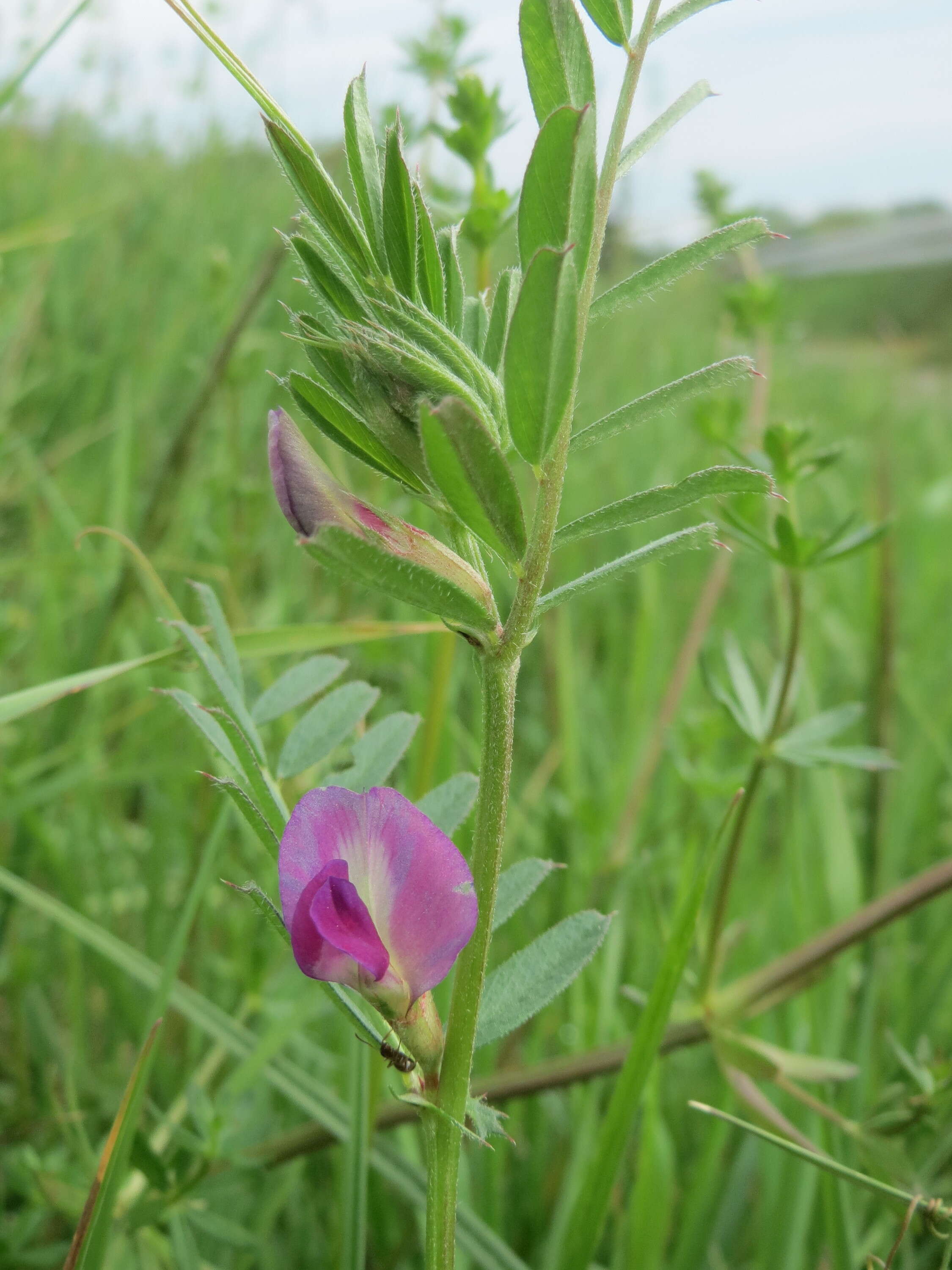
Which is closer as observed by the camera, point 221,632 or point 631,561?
point 631,561

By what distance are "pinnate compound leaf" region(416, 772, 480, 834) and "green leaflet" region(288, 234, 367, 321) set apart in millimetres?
190

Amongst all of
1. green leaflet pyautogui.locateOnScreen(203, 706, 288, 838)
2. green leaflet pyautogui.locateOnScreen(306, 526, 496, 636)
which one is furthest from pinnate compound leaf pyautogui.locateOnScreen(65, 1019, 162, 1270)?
green leaflet pyautogui.locateOnScreen(306, 526, 496, 636)

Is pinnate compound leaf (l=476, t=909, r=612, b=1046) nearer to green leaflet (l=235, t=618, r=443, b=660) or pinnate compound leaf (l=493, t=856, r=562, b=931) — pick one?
pinnate compound leaf (l=493, t=856, r=562, b=931)

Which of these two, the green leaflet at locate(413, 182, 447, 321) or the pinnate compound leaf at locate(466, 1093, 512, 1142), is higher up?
the green leaflet at locate(413, 182, 447, 321)

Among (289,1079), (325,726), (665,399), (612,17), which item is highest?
(612,17)

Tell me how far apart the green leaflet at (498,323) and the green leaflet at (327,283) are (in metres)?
0.05

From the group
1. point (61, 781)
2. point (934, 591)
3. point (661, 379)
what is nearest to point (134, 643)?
point (61, 781)

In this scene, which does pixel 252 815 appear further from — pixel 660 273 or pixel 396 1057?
pixel 660 273

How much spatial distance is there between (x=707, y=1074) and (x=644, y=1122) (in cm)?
26

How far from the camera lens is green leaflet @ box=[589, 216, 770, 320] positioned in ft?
1.14

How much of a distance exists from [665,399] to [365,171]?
115 millimetres

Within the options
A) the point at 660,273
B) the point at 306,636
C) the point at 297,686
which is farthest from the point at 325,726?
the point at 660,273

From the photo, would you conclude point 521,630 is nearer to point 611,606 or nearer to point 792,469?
point 792,469

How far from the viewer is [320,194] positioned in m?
0.31
